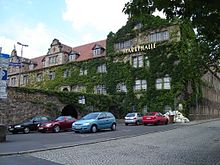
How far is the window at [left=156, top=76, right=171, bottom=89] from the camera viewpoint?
141ft

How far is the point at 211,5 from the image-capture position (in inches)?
293

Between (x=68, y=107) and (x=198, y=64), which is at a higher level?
(x=198, y=64)

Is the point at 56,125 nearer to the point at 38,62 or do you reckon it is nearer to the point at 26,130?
the point at 26,130

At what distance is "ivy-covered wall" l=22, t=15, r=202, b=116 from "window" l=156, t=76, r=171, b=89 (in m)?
0.53

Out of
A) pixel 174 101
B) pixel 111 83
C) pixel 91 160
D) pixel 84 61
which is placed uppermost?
pixel 84 61

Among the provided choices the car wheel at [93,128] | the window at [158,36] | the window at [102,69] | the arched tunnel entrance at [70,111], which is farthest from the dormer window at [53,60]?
A: the car wheel at [93,128]

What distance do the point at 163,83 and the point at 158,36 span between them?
7.22 m

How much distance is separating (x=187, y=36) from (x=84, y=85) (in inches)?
748

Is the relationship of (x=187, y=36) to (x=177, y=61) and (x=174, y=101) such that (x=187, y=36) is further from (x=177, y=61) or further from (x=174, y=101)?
(x=174, y=101)

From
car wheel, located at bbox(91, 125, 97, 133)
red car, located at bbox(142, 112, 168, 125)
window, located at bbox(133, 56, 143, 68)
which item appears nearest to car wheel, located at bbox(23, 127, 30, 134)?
car wheel, located at bbox(91, 125, 97, 133)

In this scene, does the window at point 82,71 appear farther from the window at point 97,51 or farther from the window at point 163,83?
the window at point 163,83

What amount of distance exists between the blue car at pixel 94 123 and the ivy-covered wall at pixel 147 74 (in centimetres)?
1317

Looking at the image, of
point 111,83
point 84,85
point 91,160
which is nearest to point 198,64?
point 91,160

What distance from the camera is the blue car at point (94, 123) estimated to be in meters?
22.7
